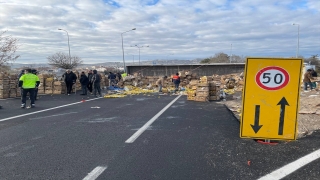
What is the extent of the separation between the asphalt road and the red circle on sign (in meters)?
Result: 1.23

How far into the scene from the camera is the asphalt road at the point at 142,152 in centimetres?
466

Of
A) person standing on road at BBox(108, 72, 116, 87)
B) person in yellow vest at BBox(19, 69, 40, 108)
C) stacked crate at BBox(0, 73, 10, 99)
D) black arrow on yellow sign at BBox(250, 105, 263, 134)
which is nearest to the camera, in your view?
black arrow on yellow sign at BBox(250, 105, 263, 134)

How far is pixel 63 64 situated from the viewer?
67.6 m

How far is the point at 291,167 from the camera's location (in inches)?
188

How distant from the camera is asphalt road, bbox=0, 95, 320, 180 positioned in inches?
183

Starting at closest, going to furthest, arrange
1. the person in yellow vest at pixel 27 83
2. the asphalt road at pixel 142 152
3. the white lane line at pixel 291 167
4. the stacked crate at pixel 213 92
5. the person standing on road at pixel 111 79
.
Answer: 1. the white lane line at pixel 291 167
2. the asphalt road at pixel 142 152
3. the person in yellow vest at pixel 27 83
4. the stacked crate at pixel 213 92
5. the person standing on road at pixel 111 79

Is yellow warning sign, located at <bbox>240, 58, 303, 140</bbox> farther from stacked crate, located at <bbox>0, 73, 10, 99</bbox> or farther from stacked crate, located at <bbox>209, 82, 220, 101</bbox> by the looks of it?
stacked crate, located at <bbox>0, 73, 10, 99</bbox>

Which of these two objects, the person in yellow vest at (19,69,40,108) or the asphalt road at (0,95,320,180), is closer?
the asphalt road at (0,95,320,180)

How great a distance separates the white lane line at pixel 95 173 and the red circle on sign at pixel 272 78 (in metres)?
3.33

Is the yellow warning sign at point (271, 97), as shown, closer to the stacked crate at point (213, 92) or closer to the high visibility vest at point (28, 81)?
the high visibility vest at point (28, 81)

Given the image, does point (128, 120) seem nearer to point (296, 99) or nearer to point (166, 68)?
point (296, 99)

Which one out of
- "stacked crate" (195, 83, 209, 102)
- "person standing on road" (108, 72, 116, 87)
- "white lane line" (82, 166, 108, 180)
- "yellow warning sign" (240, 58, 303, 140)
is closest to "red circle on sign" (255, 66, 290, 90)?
"yellow warning sign" (240, 58, 303, 140)

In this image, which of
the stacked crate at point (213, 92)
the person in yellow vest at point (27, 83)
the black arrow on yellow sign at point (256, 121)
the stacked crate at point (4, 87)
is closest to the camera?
the black arrow on yellow sign at point (256, 121)

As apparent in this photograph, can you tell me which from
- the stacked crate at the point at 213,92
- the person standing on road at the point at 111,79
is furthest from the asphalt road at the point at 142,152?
the person standing on road at the point at 111,79
